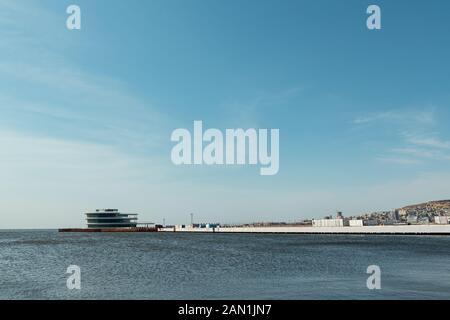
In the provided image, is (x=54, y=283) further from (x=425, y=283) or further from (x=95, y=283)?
(x=425, y=283)

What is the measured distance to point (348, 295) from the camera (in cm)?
2994

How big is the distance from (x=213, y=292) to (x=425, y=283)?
53.7 ft
